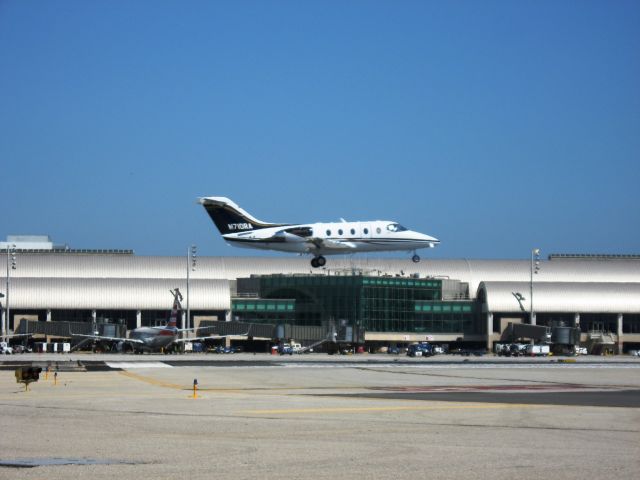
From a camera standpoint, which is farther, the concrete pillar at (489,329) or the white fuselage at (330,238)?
the concrete pillar at (489,329)

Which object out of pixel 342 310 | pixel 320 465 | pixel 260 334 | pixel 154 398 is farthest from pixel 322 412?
pixel 342 310

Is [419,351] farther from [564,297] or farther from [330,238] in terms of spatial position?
[564,297]

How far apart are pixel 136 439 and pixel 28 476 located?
6.63 m

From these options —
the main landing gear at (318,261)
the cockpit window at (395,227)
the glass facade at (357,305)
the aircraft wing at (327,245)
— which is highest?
the cockpit window at (395,227)

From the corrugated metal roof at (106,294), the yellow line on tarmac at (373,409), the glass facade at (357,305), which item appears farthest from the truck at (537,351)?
the yellow line on tarmac at (373,409)

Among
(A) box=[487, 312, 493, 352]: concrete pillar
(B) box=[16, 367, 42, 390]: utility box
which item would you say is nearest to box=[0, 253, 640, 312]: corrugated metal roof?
(A) box=[487, 312, 493, 352]: concrete pillar

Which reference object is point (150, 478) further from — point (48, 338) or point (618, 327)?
point (618, 327)

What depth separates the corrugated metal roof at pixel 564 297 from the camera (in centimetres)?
16425

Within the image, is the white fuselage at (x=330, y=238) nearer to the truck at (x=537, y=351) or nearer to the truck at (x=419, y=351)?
the truck at (x=419, y=351)

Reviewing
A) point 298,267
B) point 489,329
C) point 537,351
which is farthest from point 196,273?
point 537,351

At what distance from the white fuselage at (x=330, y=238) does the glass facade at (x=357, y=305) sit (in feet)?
238

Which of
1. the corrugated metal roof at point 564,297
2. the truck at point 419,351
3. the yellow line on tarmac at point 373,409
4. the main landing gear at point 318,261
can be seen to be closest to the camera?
the yellow line on tarmac at point 373,409

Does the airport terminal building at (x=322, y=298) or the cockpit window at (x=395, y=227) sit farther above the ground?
the cockpit window at (x=395, y=227)

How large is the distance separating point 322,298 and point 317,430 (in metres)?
134
